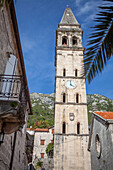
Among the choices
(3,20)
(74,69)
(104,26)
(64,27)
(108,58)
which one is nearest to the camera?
(104,26)

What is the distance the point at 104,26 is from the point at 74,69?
23328mm

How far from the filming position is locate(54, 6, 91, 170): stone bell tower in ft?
67.0

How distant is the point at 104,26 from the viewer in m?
3.66

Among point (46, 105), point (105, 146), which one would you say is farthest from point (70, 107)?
point (46, 105)

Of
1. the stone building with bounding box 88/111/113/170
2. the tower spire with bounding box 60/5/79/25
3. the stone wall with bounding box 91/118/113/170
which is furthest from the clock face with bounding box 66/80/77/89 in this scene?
the tower spire with bounding box 60/5/79/25

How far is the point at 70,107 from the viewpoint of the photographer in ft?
78.3

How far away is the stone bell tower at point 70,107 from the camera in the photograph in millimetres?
20422

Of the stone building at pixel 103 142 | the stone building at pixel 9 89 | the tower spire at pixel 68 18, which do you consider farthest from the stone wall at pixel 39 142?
the stone building at pixel 9 89

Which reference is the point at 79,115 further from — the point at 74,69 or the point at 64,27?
the point at 64,27

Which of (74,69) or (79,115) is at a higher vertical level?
(74,69)

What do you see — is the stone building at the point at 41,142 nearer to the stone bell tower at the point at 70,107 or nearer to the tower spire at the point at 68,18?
the stone bell tower at the point at 70,107

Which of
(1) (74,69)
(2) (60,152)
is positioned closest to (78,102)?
(1) (74,69)

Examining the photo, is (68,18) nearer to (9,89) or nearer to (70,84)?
(70,84)

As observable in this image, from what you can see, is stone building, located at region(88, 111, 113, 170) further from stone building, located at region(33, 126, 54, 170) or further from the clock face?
stone building, located at region(33, 126, 54, 170)
